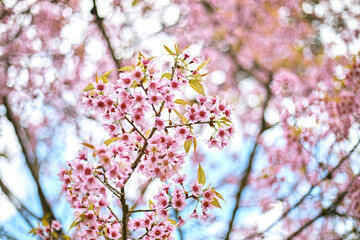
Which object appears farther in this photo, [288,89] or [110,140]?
[288,89]

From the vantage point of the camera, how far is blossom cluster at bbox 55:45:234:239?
1.83 m

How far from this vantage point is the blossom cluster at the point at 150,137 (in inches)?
72.0

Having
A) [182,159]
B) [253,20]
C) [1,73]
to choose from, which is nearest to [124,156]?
[182,159]

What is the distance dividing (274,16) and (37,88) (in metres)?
5.48

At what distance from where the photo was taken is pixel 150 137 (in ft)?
6.30

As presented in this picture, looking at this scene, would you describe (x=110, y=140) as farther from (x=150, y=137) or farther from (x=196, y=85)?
(x=196, y=85)

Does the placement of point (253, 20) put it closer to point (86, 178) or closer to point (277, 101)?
point (277, 101)

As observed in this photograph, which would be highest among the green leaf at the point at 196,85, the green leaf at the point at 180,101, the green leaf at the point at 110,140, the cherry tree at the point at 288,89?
the cherry tree at the point at 288,89

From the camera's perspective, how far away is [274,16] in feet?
26.0

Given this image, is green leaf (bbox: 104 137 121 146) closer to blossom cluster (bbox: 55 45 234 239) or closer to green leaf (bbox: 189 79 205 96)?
blossom cluster (bbox: 55 45 234 239)

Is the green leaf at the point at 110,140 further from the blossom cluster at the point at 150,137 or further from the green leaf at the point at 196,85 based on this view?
the green leaf at the point at 196,85

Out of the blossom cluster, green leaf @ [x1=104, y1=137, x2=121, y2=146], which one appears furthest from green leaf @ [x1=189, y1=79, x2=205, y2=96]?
green leaf @ [x1=104, y1=137, x2=121, y2=146]

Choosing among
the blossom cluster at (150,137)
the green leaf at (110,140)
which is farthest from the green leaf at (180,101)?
the green leaf at (110,140)

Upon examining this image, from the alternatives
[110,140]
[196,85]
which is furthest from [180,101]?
[110,140]
